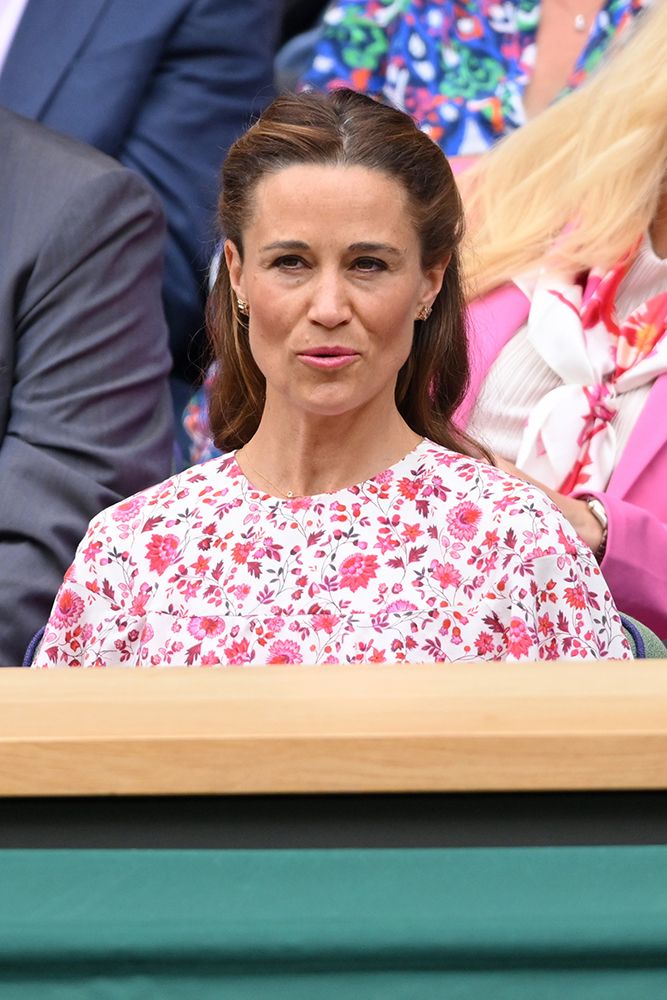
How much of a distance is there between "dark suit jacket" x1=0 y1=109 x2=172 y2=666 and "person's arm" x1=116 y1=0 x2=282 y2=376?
0.24 m

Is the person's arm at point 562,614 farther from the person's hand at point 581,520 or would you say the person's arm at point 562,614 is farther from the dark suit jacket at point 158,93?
the dark suit jacket at point 158,93

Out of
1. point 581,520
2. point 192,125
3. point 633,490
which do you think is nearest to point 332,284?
point 581,520

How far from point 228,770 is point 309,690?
0.24 feet

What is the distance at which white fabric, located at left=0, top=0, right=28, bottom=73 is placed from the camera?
72.0 inches

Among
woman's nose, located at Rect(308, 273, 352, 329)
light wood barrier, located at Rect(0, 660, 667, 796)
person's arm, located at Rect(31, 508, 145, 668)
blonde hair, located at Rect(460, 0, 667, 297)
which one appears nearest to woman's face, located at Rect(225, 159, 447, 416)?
woman's nose, located at Rect(308, 273, 352, 329)

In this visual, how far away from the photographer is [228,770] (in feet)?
2.17

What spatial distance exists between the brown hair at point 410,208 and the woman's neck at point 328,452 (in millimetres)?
90

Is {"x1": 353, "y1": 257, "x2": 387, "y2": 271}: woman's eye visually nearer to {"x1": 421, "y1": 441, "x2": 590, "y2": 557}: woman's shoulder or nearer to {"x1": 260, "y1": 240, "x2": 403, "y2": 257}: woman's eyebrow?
{"x1": 260, "y1": 240, "x2": 403, "y2": 257}: woman's eyebrow

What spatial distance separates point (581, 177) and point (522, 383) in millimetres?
246

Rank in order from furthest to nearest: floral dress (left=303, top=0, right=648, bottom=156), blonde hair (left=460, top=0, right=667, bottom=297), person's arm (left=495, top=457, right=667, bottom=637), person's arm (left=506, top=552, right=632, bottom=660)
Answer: floral dress (left=303, top=0, right=648, bottom=156)
blonde hair (left=460, top=0, right=667, bottom=297)
person's arm (left=495, top=457, right=667, bottom=637)
person's arm (left=506, top=552, right=632, bottom=660)

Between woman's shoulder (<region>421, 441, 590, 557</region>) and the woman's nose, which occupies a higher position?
the woman's nose

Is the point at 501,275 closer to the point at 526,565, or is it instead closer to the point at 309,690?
the point at 526,565

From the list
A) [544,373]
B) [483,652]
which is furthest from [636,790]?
[544,373]

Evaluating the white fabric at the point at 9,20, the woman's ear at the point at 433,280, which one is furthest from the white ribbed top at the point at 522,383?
the white fabric at the point at 9,20
